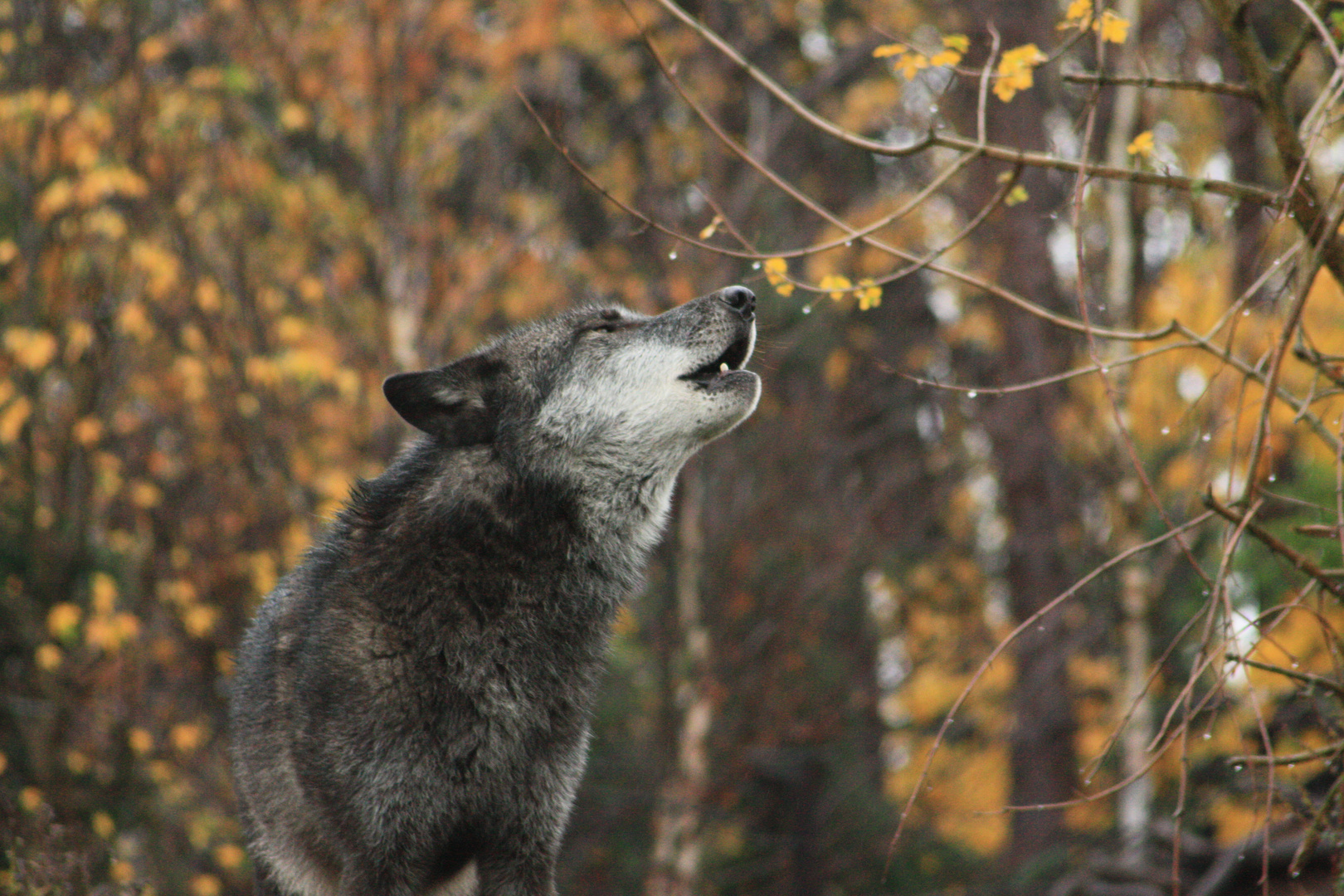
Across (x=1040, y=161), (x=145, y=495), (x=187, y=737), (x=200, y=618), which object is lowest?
(x=187, y=737)

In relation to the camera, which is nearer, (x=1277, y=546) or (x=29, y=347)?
(x=1277, y=546)

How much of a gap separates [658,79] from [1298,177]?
9942 millimetres

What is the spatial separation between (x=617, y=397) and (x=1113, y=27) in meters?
2.04

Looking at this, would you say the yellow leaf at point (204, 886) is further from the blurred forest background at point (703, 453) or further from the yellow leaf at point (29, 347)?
the yellow leaf at point (29, 347)

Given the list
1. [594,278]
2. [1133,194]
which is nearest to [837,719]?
[594,278]

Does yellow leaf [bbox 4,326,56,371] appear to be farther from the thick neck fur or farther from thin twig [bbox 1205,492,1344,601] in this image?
thin twig [bbox 1205,492,1344,601]

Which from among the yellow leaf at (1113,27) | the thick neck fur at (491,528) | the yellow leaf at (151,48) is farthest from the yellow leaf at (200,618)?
the yellow leaf at (1113,27)

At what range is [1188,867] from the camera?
7.02m

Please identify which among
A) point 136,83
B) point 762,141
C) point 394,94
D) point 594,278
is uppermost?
point 136,83

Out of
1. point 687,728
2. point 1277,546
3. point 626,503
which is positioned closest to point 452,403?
point 626,503

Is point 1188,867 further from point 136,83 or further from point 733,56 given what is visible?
point 136,83

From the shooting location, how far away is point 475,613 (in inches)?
154

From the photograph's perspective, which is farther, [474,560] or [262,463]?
[262,463]

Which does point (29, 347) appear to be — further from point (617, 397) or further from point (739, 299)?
point (739, 299)
